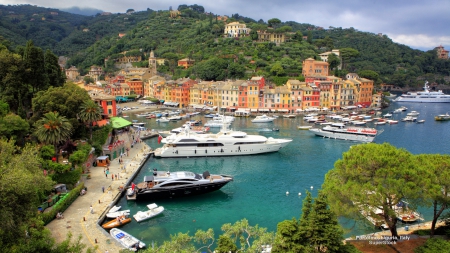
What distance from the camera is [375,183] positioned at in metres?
16.5

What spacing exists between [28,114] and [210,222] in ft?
83.5

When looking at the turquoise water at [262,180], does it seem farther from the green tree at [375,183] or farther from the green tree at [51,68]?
the green tree at [51,68]

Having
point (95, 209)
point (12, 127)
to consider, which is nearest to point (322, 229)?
point (95, 209)

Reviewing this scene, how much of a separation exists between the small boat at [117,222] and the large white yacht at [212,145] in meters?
17.8

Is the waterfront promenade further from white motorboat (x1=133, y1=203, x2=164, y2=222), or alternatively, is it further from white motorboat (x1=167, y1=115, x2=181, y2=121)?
white motorboat (x1=167, y1=115, x2=181, y2=121)

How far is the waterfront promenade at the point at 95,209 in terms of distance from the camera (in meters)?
19.5

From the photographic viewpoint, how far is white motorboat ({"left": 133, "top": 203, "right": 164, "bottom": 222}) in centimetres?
2409

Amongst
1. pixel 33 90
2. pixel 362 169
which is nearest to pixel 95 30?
pixel 33 90

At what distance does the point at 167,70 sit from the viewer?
11644cm

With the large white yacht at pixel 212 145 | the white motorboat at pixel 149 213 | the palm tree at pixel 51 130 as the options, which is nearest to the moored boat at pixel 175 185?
the white motorboat at pixel 149 213

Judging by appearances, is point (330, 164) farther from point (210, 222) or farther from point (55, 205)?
point (55, 205)

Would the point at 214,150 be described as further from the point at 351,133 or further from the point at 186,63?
the point at 186,63

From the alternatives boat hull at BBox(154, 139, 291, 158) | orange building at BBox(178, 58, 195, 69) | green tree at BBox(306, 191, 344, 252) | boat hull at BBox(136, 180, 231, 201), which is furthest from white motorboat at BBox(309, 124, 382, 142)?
orange building at BBox(178, 58, 195, 69)

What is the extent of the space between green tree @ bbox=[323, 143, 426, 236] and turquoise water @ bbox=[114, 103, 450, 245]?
263 centimetres
